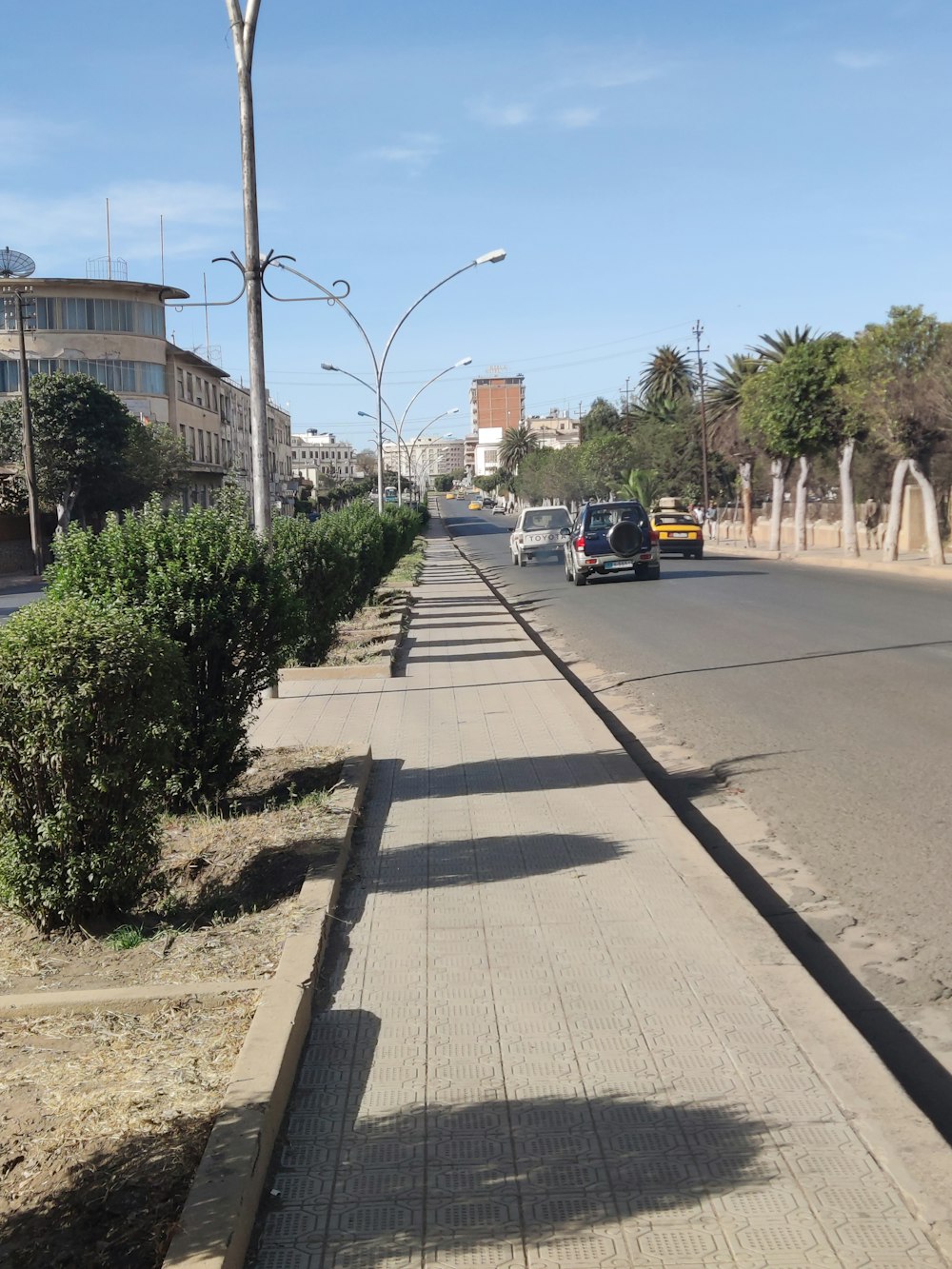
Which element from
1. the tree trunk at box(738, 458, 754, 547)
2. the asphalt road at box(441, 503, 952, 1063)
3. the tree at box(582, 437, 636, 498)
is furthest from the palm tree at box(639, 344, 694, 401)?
the asphalt road at box(441, 503, 952, 1063)

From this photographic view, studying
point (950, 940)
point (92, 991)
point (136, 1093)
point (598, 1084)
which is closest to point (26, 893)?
point (92, 991)

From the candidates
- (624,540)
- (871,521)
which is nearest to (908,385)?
(624,540)

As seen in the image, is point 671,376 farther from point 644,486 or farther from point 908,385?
point 908,385

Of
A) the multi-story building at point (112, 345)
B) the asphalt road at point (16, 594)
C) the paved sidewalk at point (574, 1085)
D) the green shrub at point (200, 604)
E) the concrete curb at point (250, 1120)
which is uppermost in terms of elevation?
the multi-story building at point (112, 345)

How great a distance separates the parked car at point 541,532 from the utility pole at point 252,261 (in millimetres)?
29357

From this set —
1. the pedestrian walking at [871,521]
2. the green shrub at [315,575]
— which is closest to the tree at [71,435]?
the pedestrian walking at [871,521]

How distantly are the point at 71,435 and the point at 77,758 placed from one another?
53959 mm

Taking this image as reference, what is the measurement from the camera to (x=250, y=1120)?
136 inches

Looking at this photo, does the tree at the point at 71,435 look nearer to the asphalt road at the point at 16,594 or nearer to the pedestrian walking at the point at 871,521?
the asphalt road at the point at 16,594

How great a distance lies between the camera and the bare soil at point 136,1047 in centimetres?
314

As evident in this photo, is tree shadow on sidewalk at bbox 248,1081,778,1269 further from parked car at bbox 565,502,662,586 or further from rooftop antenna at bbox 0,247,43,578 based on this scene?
rooftop antenna at bbox 0,247,43,578

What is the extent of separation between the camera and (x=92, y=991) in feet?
14.8

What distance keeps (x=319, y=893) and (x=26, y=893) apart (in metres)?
1.20

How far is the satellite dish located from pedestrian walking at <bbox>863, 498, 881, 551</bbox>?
125 feet
